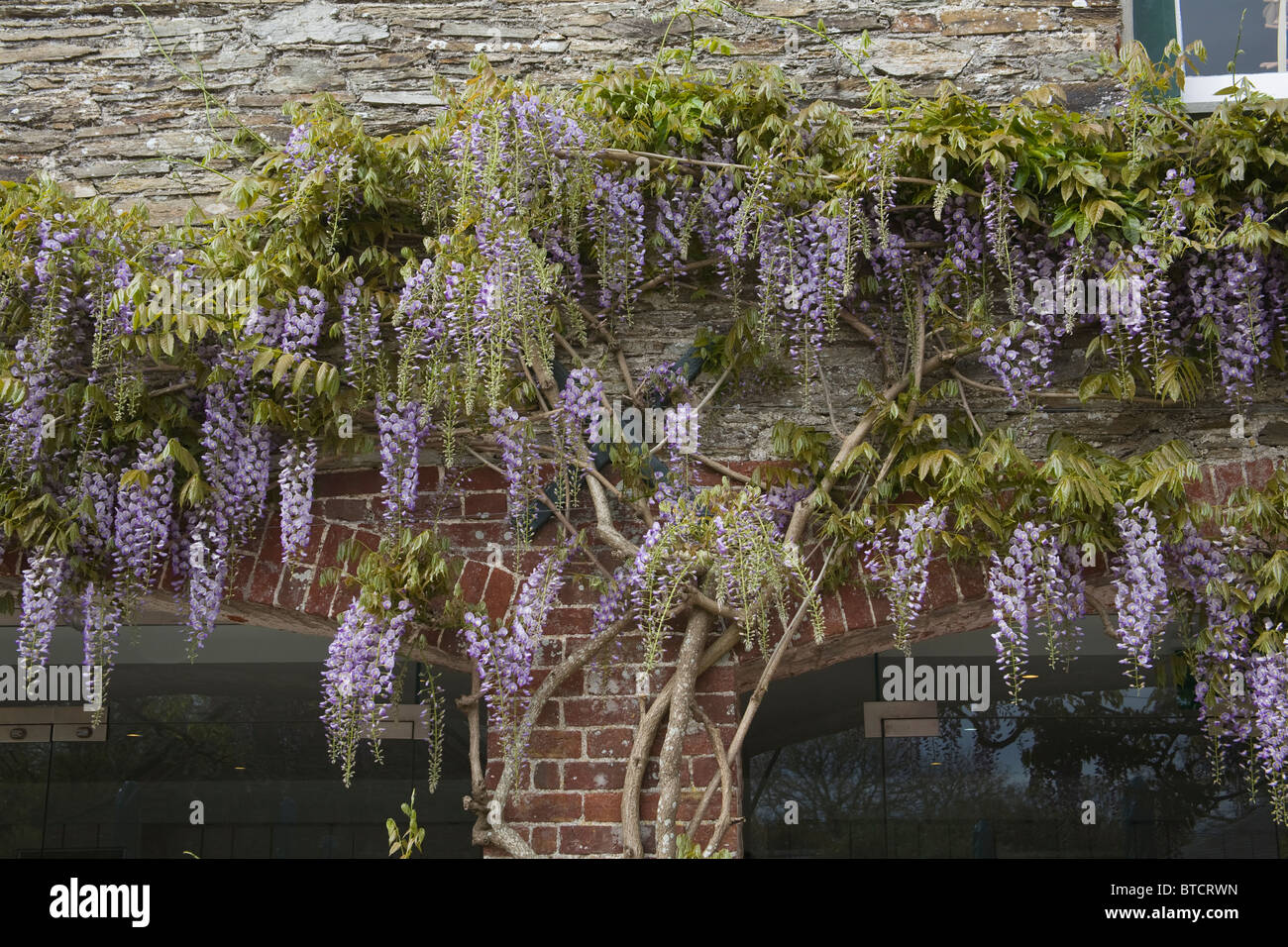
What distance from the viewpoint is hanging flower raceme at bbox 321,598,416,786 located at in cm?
293

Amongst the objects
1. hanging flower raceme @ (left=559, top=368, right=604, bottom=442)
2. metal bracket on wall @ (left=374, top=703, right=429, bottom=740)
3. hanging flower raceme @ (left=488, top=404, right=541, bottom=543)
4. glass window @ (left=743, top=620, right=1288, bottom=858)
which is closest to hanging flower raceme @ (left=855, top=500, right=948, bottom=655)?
hanging flower raceme @ (left=559, top=368, right=604, bottom=442)

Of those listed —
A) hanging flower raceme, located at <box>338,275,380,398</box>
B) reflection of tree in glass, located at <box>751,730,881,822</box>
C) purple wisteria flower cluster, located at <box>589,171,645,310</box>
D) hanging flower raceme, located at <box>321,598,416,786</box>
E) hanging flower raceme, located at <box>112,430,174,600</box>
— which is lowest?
reflection of tree in glass, located at <box>751,730,881,822</box>

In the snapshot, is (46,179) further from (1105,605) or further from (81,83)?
(1105,605)

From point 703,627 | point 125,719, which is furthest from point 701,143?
point 125,719

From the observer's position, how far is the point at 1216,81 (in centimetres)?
347

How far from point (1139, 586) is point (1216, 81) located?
1599 mm

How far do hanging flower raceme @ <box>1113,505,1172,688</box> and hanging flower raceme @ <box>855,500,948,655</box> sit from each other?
0.46 meters

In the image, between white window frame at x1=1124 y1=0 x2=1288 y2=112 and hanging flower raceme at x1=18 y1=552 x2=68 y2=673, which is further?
white window frame at x1=1124 y1=0 x2=1288 y2=112

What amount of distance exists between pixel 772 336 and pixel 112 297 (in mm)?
1798

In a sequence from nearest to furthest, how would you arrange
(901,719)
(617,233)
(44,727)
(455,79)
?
1. (617,233)
2. (455,79)
3. (901,719)
4. (44,727)

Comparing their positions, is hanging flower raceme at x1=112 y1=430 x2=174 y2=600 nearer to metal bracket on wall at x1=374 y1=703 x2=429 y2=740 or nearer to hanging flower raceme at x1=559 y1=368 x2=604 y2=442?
hanging flower raceme at x1=559 y1=368 x2=604 y2=442

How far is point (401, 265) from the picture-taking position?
329cm

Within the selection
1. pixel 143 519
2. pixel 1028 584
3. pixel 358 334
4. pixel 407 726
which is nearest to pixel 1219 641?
pixel 1028 584

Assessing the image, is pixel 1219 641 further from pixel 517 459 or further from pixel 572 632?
pixel 517 459
